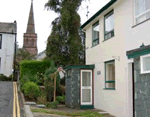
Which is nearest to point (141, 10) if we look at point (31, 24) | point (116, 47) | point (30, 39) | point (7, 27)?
point (116, 47)

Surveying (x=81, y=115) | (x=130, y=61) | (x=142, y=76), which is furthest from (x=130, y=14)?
(x=81, y=115)

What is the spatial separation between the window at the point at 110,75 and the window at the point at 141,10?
311 centimetres

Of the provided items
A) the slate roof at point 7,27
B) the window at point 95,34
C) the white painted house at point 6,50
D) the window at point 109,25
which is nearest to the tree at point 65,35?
the window at point 95,34

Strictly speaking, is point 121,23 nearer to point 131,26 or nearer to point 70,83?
point 131,26

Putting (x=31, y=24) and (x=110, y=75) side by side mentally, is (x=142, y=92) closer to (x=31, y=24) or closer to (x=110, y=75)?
(x=110, y=75)

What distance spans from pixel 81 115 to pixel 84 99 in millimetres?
3276

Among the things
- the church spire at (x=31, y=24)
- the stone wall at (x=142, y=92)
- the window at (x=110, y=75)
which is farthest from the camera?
the church spire at (x=31, y=24)

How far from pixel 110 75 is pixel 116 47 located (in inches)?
73.4

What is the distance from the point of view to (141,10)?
9.80 metres

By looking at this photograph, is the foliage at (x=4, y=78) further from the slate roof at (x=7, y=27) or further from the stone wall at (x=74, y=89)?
the stone wall at (x=74, y=89)

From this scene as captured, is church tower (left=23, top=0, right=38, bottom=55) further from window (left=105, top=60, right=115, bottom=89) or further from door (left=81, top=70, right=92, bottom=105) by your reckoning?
window (left=105, top=60, right=115, bottom=89)

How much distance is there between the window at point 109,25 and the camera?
41.5ft

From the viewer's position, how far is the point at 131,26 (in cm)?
1029

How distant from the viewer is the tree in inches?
881
